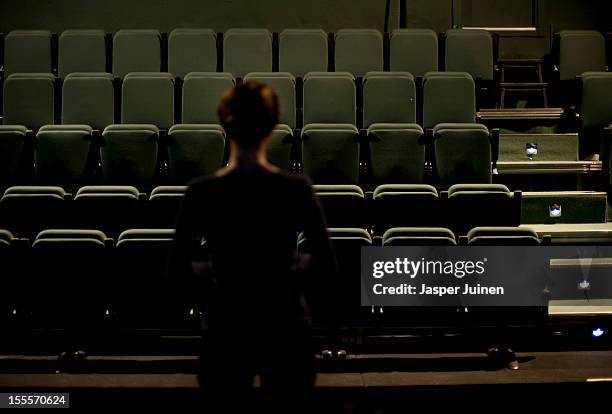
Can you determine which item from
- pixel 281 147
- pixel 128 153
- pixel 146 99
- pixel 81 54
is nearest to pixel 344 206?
pixel 281 147

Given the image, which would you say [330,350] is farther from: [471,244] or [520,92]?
[520,92]

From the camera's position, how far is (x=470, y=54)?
2.21 m

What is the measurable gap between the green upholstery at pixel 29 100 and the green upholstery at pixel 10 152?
7.4 inches

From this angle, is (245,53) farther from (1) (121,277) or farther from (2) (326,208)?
(1) (121,277)

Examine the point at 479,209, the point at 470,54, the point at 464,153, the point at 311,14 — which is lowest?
the point at 479,209

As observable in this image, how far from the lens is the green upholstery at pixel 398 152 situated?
5.89 ft

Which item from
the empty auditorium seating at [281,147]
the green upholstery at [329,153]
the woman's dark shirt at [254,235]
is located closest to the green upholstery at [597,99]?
the green upholstery at [329,153]

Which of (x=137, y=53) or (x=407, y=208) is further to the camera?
(x=137, y=53)

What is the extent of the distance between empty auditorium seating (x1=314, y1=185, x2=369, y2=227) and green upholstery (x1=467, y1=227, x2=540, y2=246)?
23 centimetres

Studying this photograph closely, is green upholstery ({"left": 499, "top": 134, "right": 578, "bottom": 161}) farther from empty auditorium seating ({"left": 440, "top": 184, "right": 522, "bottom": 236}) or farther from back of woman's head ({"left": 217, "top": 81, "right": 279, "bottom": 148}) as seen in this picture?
back of woman's head ({"left": 217, "top": 81, "right": 279, "bottom": 148})

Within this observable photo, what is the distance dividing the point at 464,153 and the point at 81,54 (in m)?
1.10

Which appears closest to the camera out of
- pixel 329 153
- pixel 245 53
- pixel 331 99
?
pixel 329 153

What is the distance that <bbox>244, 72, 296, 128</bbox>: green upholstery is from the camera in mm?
1956

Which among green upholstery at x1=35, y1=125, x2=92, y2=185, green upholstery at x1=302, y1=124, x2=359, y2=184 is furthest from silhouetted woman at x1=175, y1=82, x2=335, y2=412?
green upholstery at x1=35, y1=125, x2=92, y2=185
